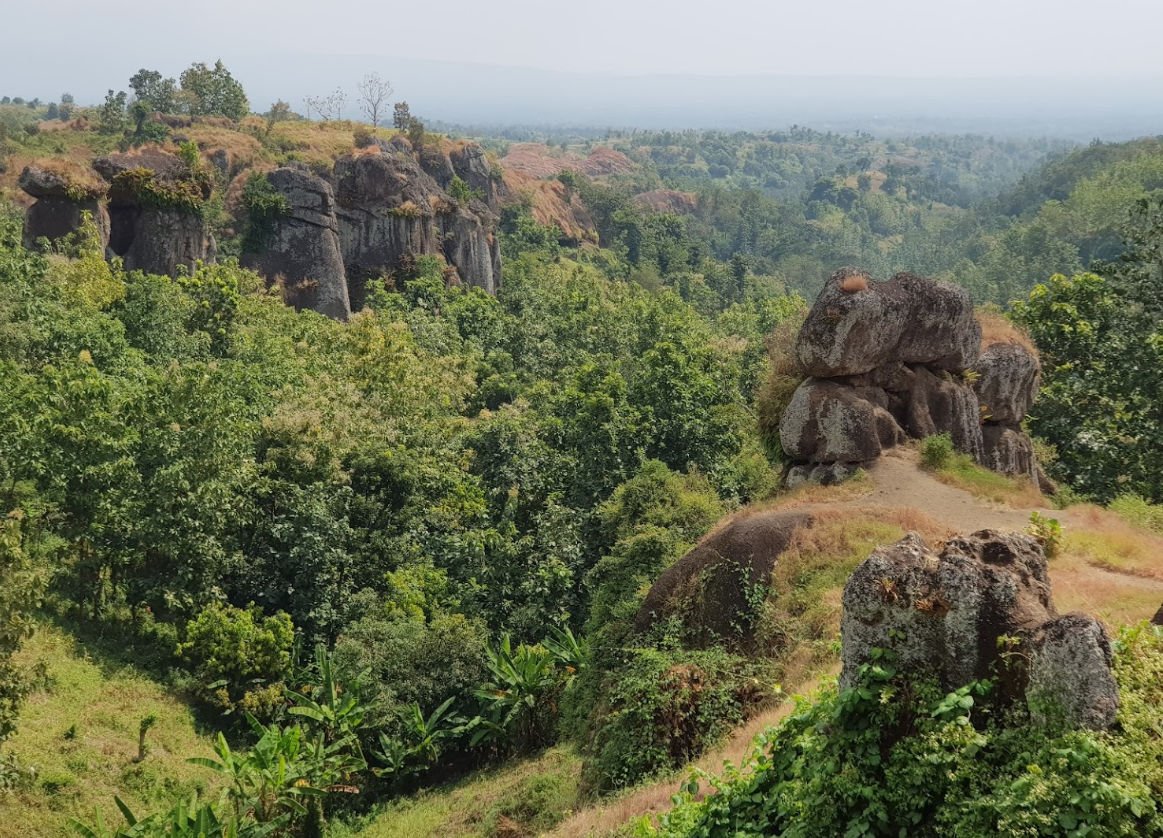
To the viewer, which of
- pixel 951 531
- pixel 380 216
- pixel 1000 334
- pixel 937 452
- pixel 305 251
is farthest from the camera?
pixel 380 216

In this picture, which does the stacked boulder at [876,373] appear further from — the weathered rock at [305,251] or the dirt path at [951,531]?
the weathered rock at [305,251]

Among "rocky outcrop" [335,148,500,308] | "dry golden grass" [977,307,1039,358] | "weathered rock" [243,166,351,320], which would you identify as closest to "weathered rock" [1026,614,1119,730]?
"dry golden grass" [977,307,1039,358]

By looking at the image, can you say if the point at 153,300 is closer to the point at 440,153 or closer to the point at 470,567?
the point at 470,567

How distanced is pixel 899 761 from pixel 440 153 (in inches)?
2757

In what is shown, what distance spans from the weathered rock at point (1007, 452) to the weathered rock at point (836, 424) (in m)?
3.21

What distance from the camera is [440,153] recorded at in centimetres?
7231

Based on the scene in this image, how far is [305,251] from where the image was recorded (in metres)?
52.3

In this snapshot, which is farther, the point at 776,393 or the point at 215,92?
the point at 215,92

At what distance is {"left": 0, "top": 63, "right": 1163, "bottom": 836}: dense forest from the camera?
855 centimetres

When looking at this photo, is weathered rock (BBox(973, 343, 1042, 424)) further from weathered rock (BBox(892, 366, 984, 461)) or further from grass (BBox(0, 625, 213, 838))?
grass (BBox(0, 625, 213, 838))

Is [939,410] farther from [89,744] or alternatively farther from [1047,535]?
[89,744]

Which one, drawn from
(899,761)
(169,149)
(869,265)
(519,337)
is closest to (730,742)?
(899,761)

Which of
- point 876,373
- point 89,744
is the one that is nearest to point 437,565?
point 89,744

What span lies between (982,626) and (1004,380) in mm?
15769
